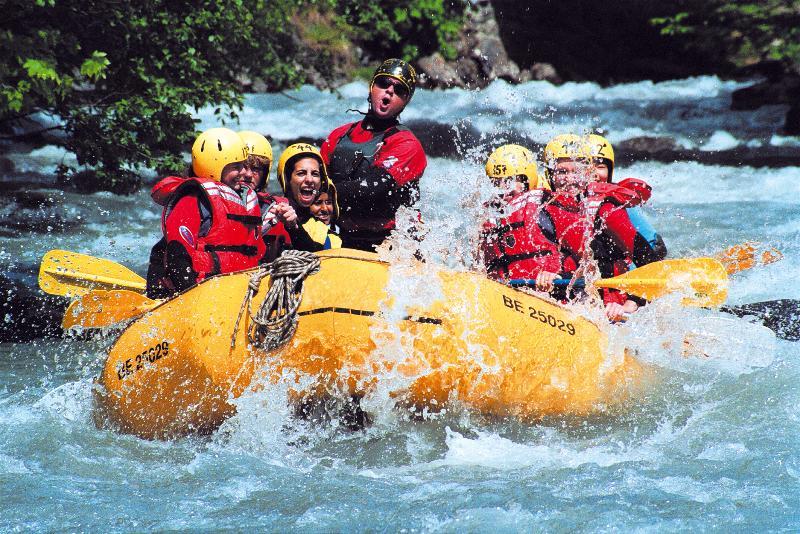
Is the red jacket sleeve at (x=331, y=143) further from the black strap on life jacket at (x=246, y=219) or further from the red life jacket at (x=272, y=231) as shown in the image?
the black strap on life jacket at (x=246, y=219)

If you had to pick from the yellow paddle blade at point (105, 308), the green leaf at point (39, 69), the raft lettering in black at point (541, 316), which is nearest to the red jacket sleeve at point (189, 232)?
the yellow paddle blade at point (105, 308)

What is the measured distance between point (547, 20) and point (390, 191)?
15.3m

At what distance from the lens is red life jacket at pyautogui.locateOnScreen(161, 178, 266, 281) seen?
179 inches

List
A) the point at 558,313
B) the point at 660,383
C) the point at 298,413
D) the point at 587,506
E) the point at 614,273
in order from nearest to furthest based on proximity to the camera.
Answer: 1. the point at 587,506
2. the point at 298,413
3. the point at 558,313
4. the point at 660,383
5. the point at 614,273

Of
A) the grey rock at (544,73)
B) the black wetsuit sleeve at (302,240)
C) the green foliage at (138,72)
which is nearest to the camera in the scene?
the black wetsuit sleeve at (302,240)

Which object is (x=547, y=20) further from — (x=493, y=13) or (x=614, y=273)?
(x=614, y=273)

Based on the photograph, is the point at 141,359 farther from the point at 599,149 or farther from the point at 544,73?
the point at 544,73

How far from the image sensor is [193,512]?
147 inches

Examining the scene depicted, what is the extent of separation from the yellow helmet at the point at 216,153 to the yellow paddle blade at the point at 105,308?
0.73 metres

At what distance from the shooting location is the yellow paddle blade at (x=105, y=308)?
4.64m

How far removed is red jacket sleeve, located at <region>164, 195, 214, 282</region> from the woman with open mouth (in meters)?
0.63

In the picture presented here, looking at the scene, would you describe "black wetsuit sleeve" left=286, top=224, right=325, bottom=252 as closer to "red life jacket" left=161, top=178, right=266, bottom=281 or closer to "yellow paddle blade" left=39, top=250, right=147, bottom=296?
"red life jacket" left=161, top=178, right=266, bottom=281

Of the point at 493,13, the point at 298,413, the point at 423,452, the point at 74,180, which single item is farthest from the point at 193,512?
the point at 493,13

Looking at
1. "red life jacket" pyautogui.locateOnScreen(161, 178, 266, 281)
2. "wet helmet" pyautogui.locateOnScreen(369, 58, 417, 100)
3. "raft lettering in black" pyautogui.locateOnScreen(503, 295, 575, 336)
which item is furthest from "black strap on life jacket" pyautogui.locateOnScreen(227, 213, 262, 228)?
"raft lettering in black" pyautogui.locateOnScreen(503, 295, 575, 336)
